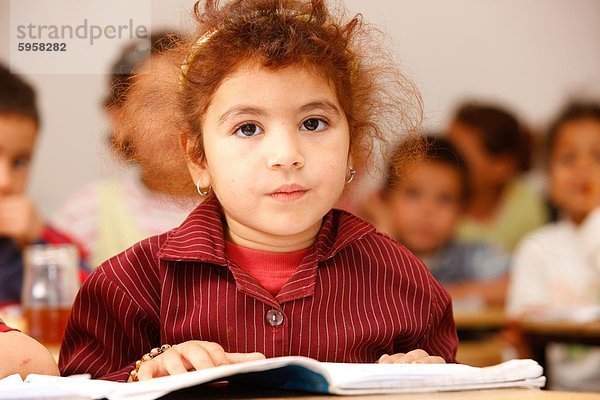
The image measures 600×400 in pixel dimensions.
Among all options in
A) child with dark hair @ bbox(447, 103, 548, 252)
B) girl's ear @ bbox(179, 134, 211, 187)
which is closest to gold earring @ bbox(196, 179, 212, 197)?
girl's ear @ bbox(179, 134, 211, 187)

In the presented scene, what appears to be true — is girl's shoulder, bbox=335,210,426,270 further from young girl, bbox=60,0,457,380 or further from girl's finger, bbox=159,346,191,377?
girl's finger, bbox=159,346,191,377

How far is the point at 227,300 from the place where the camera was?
1.21 metres

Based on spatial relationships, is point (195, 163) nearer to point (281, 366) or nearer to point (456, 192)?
point (281, 366)

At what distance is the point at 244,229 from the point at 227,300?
0.12 metres

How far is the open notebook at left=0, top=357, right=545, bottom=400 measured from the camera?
2.76 feet

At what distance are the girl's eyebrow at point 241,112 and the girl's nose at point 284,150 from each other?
0.10 ft

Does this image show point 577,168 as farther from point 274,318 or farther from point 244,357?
point 244,357

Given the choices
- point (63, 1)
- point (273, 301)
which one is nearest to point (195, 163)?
point (273, 301)

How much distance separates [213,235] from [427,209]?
359 centimetres

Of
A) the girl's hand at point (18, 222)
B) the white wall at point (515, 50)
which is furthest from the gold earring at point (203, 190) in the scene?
the white wall at point (515, 50)

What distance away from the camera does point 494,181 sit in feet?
16.7

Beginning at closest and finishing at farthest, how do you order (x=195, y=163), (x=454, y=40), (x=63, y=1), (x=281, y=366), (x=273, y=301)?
(x=281, y=366)
(x=273, y=301)
(x=195, y=163)
(x=63, y=1)
(x=454, y=40)

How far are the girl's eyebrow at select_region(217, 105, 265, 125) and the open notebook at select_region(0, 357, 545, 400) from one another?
0.33 metres

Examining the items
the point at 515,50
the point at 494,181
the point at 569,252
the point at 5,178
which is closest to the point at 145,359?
Result: the point at 5,178
